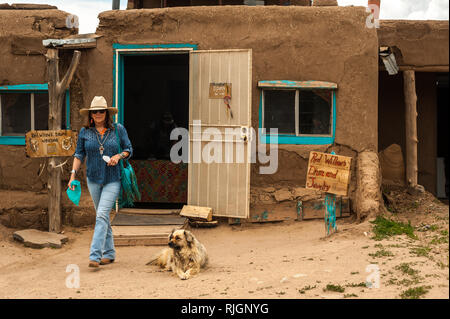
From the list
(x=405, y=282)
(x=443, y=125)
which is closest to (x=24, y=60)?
(x=405, y=282)

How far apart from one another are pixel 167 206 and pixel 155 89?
548 centimetres

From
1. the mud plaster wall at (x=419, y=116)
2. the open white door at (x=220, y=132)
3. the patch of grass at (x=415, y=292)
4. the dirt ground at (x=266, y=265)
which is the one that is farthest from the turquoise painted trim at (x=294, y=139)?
the patch of grass at (x=415, y=292)

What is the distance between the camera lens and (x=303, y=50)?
8.44m

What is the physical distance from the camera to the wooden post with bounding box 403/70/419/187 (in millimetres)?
9344

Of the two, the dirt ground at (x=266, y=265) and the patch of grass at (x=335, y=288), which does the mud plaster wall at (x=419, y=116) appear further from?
the patch of grass at (x=335, y=288)

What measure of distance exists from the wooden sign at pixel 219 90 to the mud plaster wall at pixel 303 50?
45 centimetres

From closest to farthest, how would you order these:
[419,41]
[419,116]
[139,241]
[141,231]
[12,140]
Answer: [139,241]
[141,231]
[12,140]
[419,41]
[419,116]

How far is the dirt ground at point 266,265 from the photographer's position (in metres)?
4.90

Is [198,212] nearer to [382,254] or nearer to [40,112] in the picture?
[40,112]

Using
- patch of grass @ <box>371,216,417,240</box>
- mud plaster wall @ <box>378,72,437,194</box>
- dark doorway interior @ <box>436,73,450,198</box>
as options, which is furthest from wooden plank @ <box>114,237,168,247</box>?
dark doorway interior @ <box>436,73,450,198</box>

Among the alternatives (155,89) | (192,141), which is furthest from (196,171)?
A: (155,89)

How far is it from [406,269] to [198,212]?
384 cm

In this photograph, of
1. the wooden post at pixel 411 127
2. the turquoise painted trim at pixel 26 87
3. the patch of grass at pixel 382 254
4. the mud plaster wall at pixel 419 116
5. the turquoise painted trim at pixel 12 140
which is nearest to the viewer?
the patch of grass at pixel 382 254

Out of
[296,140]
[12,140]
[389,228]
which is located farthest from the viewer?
[12,140]
